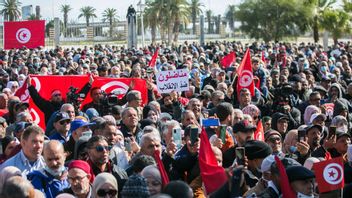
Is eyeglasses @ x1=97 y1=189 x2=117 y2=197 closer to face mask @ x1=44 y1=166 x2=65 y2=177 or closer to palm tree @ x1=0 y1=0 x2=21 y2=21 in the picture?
face mask @ x1=44 y1=166 x2=65 y2=177

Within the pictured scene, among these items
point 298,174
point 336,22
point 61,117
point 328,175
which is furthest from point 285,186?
point 336,22

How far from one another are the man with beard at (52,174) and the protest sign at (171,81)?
21.4 feet

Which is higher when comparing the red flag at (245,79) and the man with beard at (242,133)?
the red flag at (245,79)

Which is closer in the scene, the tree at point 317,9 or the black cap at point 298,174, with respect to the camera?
the black cap at point 298,174

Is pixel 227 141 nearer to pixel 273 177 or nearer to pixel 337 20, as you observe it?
pixel 273 177

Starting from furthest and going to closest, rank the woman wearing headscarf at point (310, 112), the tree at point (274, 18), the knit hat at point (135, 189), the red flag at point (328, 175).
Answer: the tree at point (274, 18)
the woman wearing headscarf at point (310, 112)
the red flag at point (328, 175)
the knit hat at point (135, 189)

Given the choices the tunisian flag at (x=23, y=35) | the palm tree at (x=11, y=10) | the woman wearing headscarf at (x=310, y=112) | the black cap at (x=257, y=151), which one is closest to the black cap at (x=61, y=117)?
the black cap at (x=257, y=151)

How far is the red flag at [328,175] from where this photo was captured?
6.92 metres

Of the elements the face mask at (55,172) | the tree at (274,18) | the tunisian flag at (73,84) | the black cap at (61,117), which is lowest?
the face mask at (55,172)

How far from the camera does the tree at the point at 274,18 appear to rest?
56469 mm

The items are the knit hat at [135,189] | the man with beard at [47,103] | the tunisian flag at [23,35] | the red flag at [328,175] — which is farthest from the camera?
the tunisian flag at [23,35]

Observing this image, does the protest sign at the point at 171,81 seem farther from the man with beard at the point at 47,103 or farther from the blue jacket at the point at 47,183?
the blue jacket at the point at 47,183

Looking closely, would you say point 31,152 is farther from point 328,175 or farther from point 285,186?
point 328,175

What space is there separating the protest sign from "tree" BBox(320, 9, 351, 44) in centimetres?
4155
